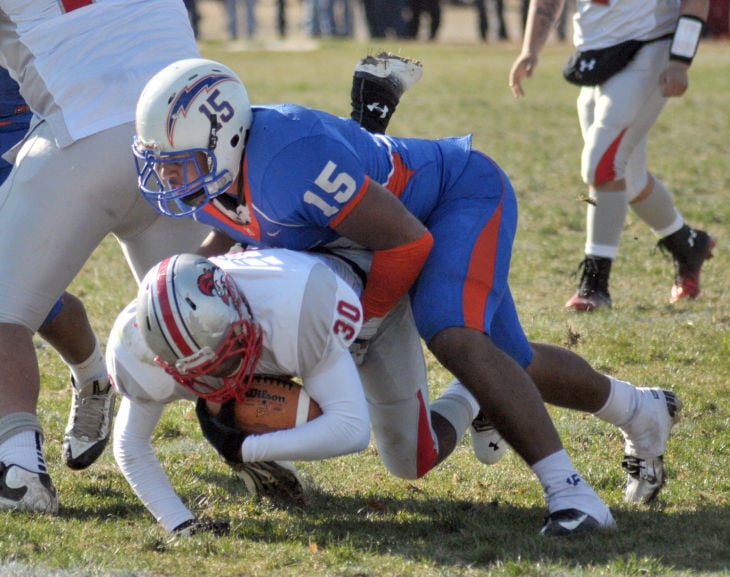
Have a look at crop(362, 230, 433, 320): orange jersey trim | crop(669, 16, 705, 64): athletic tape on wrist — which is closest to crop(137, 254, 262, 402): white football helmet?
crop(362, 230, 433, 320): orange jersey trim

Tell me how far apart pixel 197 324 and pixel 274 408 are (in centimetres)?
37

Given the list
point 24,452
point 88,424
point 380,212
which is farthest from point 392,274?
point 88,424

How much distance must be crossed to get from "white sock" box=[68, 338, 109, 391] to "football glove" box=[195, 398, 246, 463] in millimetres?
1269

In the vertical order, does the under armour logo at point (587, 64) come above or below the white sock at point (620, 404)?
below

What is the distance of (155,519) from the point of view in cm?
379

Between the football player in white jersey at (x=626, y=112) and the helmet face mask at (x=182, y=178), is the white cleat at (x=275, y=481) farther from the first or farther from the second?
the football player in white jersey at (x=626, y=112)

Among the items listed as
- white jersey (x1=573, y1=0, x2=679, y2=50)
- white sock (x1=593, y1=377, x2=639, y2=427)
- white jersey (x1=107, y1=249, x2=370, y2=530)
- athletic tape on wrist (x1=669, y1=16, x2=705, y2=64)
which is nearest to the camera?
white jersey (x1=107, y1=249, x2=370, y2=530)

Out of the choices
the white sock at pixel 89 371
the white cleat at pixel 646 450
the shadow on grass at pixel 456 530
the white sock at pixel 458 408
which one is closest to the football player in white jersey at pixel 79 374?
the white sock at pixel 89 371

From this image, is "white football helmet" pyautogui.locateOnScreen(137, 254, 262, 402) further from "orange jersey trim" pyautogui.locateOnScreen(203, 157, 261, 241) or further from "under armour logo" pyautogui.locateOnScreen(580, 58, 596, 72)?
"under armour logo" pyautogui.locateOnScreen(580, 58, 596, 72)

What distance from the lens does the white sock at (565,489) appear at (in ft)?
11.5

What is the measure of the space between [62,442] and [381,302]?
162 centimetres

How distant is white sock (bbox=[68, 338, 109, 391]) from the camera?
4.59 metres

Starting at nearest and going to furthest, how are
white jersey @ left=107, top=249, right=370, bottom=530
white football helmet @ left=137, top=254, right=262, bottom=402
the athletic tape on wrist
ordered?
white football helmet @ left=137, top=254, right=262, bottom=402 < white jersey @ left=107, top=249, right=370, bottom=530 < the athletic tape on wrist

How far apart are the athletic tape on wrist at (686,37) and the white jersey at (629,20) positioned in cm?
23
